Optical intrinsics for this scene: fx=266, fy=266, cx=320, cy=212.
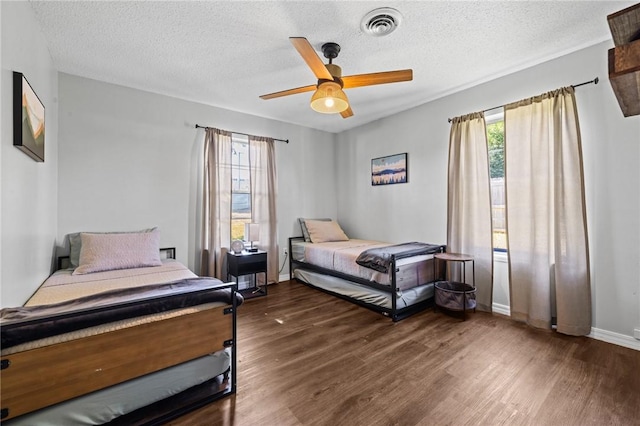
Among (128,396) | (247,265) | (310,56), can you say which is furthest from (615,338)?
(247,265)

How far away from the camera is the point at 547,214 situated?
2562 millimetres

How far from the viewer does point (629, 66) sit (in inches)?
37.4

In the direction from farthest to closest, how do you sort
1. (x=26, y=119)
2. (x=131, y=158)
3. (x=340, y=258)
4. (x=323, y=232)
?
(x=323, y=232)
(x=340, y=258)
(x=131, y=158)
(x=26, y=119)

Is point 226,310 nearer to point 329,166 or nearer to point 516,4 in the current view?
point 516,4

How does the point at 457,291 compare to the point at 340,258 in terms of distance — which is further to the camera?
the point at 340,258

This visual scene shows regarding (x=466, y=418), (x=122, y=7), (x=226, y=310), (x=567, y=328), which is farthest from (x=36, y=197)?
(x=567, y=328)

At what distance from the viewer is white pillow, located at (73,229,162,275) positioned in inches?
101

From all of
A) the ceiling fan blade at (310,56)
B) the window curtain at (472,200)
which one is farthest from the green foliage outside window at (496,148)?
the ceiling fan blade at (310,56)

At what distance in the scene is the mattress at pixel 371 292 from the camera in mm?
2879

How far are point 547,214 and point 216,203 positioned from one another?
3795 millimetres

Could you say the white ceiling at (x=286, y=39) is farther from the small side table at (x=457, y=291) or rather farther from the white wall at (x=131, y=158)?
the small side table at (x=457, y=291)

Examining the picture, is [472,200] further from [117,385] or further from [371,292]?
[117,385]

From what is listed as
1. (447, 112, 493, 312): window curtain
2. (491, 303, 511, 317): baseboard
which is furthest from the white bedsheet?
(491, 303, 511, 317): baseboard

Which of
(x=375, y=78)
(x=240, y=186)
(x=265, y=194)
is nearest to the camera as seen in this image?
(x=375, y=78)
